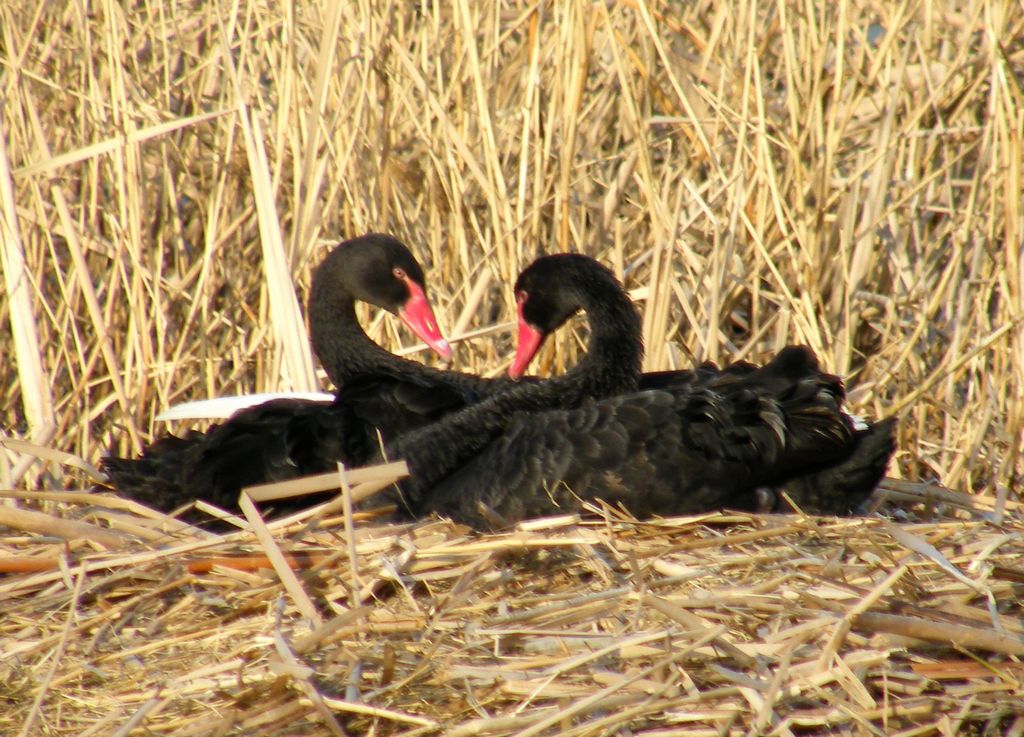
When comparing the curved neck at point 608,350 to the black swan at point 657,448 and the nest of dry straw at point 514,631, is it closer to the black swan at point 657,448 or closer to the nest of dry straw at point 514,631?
the black swan at point 657,448

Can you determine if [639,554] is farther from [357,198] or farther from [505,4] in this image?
[505,4]

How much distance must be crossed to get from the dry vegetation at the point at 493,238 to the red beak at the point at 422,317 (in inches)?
5.0

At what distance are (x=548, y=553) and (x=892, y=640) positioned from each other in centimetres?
71

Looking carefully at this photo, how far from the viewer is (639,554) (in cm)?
283

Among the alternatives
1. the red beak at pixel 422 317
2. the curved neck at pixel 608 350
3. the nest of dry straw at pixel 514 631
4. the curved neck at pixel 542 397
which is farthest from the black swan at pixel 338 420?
the nest of dry straw at pixel 514 631

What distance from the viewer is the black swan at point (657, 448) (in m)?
3.31

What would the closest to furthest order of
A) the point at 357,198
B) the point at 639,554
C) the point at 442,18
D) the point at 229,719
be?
the point at 229,719
the point at 639,554
the point at 357,198
the point at 442,18

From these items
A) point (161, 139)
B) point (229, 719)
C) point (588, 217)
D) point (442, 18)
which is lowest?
point (229, 719)

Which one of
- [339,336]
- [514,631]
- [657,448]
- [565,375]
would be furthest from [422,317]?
[514,631]

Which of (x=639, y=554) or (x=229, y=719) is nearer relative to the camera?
(x=229, y=719)

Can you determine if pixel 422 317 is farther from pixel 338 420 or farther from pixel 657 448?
pixel 657 448

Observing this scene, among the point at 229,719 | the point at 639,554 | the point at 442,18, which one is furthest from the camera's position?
the point at 442,18

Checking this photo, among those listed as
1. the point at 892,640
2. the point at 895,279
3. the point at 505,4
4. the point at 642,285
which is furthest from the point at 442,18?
the point at 892,640

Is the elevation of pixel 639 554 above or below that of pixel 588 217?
below
